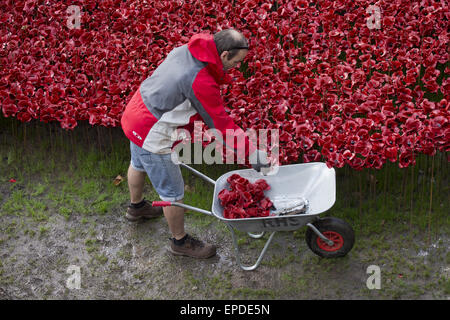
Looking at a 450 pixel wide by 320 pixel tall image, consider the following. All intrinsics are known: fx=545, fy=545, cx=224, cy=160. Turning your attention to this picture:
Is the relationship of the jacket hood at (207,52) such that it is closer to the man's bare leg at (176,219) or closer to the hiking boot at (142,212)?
the man's bare leg at (176,219)

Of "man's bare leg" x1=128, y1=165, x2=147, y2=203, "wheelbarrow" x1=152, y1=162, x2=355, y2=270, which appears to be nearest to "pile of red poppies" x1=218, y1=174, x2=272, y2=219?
"wheelbarrow" x1=152, y1=162, x2=355, y2=270

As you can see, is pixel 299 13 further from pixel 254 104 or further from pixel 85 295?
pixel 85 295

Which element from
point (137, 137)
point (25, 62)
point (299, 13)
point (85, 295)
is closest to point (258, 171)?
point (137, 137)

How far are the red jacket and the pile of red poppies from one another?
0.33m

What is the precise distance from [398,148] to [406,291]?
3.26ft

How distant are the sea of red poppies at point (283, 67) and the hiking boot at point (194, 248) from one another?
2.79 feet

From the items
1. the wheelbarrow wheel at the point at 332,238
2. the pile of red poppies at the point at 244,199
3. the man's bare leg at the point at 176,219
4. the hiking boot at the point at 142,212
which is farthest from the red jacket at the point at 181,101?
the hiking boot at the point at 142,212

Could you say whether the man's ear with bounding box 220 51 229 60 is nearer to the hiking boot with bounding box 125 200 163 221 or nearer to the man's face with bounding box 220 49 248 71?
the man's face with bounding box 220 49 248 71

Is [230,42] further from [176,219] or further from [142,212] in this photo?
[142,212]

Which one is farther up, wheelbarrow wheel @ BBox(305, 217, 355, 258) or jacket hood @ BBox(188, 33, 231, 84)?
jacket hood @ BBox(188, 33, 231, 84)

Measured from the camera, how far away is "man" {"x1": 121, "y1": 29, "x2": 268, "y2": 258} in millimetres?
3045

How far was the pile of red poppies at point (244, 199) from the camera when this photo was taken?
3.36 m

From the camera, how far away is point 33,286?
3709mm

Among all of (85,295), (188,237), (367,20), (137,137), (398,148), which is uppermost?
(367,20)
